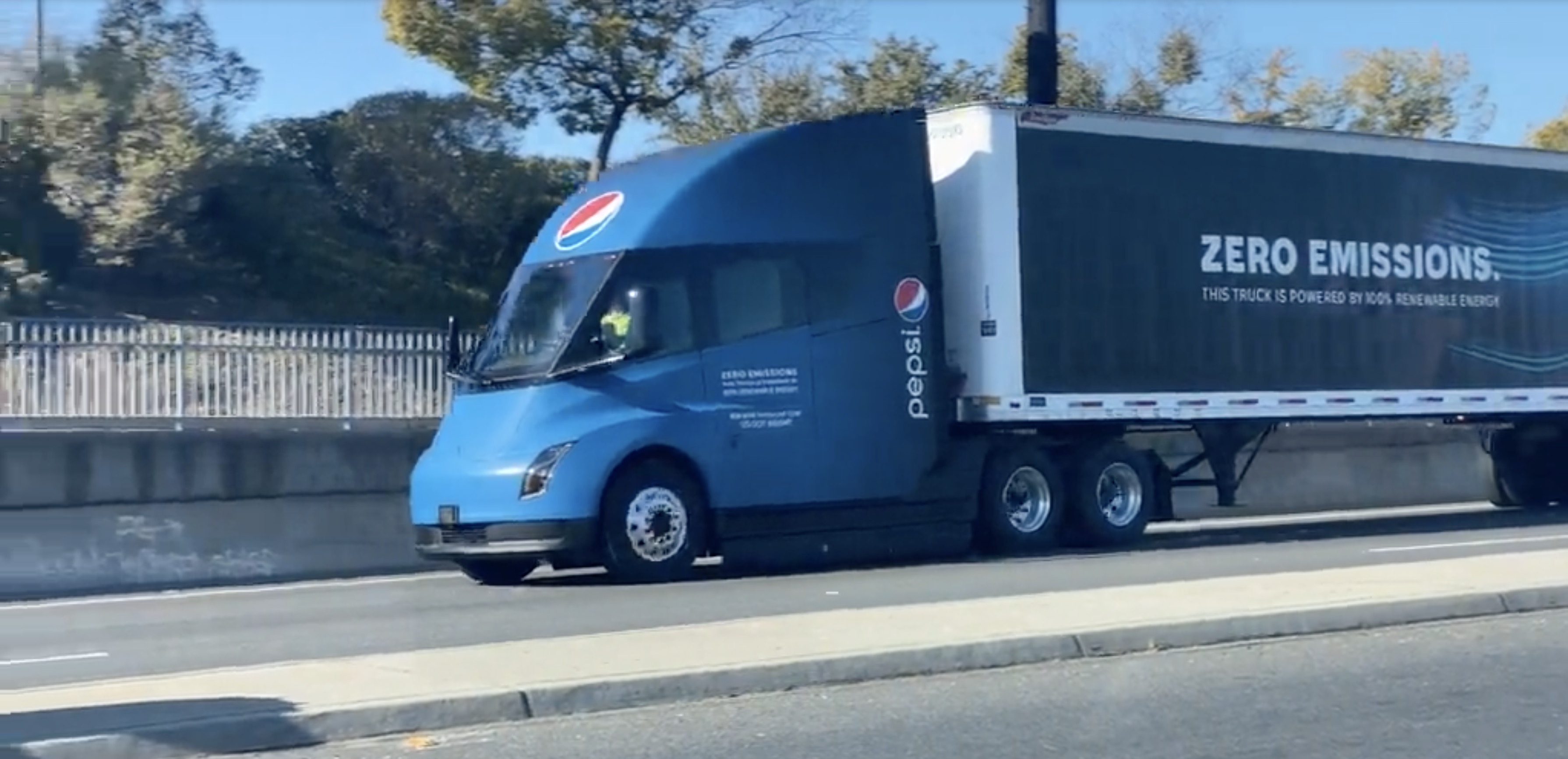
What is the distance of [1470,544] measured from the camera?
1911 centimetres

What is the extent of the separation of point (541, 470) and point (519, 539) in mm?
578

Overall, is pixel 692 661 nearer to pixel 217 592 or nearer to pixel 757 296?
pixel 757 296

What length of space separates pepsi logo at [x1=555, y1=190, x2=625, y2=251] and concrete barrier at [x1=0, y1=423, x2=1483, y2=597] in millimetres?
4332

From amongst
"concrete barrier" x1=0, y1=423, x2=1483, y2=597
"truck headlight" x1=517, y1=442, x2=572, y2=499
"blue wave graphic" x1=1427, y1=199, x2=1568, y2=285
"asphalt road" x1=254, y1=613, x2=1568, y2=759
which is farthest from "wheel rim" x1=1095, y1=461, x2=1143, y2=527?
"asphalt road" x1=254, y1=613, x2=1568, y2=759

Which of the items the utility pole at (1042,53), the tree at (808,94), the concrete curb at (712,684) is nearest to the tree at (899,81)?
the tree at (808,94)

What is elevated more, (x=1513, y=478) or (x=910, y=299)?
(x=910, y=299)

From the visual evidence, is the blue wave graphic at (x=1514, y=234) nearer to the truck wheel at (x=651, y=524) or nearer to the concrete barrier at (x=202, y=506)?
the concrete barrier at (x=202, y=506)

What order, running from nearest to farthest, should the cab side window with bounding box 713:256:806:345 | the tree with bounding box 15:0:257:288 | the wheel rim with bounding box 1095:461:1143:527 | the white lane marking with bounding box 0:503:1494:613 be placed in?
the cab side window with bounding box 713:256:806:345, the white lane marking with bounding box 0:503:1494:613, the wheel rim with bounding box 1095:461:1143:527, the tree with bounding box 15:0:257:288

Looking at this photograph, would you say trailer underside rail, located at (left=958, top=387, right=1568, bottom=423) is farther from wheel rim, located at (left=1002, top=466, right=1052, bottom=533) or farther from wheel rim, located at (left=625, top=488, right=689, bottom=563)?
wheel rim, located at (left=625, top=488, right=689, bottom=563)

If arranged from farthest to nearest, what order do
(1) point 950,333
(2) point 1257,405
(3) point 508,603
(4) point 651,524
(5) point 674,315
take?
(2) point 1257,405 < (1) point 950,333 < (5) point 674,315 < (4) point 651,524 < (3) point 508,603

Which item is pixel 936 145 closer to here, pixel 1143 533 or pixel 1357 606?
pixel 1143 533

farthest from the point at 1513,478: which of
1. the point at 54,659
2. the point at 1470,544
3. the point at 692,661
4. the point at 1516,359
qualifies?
the point at 54,659

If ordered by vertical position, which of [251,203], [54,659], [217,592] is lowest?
[217,592]

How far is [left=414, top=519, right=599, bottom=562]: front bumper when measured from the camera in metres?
16.2
